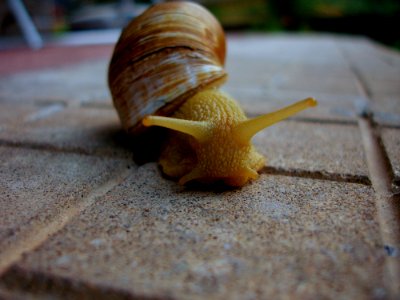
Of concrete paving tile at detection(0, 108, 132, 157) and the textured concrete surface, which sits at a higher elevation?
the textured concrete surface

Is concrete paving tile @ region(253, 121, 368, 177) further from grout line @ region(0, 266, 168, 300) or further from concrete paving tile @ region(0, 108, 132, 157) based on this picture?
grout line @ region(0, 266, 168, 300)

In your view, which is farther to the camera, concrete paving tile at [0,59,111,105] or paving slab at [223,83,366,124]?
concrete paving tile at [0,59,111,105]

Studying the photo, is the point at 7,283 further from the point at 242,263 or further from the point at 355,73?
the point at 355,73

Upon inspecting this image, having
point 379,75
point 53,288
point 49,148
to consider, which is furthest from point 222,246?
point 379,75

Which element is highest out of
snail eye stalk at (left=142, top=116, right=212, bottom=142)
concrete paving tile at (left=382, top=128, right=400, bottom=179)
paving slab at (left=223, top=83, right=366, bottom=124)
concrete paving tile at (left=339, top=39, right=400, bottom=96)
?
snail eye stalk at (left=142, top=116, right=212, bottom=142)

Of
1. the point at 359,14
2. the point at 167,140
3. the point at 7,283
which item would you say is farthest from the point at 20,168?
the point at 359,14

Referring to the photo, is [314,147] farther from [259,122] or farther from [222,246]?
[222,246]

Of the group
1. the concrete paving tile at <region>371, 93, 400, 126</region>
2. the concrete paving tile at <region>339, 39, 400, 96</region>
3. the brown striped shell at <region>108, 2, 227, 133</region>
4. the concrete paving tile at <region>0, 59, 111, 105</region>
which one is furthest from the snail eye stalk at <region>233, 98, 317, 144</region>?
the concrete paving tile at <region>339, 39, 400, 96</region>
